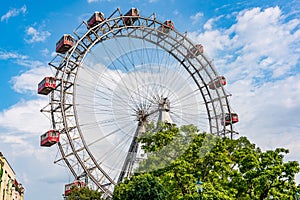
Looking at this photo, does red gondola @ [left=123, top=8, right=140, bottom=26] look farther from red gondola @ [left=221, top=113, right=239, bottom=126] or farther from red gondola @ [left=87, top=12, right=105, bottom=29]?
red gondola @ [left=221, top=113, right=239, bottom=126]

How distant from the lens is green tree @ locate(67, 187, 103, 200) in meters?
36.5

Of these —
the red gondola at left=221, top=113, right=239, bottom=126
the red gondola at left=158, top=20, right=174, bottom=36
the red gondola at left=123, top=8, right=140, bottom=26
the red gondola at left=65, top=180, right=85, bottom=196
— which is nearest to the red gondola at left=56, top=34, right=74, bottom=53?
the red gondola at left=123, top=8, right=140, bottom=26

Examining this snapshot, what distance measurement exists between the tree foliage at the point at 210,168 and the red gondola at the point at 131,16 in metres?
16.9

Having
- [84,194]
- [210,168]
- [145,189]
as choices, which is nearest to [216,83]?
[84,194]

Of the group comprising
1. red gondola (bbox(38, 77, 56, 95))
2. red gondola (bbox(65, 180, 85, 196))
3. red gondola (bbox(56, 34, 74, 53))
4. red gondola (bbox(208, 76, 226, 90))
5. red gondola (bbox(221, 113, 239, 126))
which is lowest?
red gondola (bbox(65, 180, 85, 196))

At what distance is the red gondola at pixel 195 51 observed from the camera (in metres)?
47.1

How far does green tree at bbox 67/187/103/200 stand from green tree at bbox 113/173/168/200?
1122 cm

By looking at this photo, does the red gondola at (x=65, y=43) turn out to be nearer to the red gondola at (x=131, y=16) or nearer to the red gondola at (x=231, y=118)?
the red gondola at (x=131, y=16)

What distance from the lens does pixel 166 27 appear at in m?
46.1

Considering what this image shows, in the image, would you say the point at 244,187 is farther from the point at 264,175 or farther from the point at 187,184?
the point at 187,184

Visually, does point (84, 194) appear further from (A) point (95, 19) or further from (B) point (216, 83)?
(B) point (216, 83)

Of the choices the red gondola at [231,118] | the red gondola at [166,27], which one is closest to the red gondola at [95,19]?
the red gondola at [166,27]

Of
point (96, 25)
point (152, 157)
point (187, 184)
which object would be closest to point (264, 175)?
point (187, 184)

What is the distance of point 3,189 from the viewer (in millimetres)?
43906
